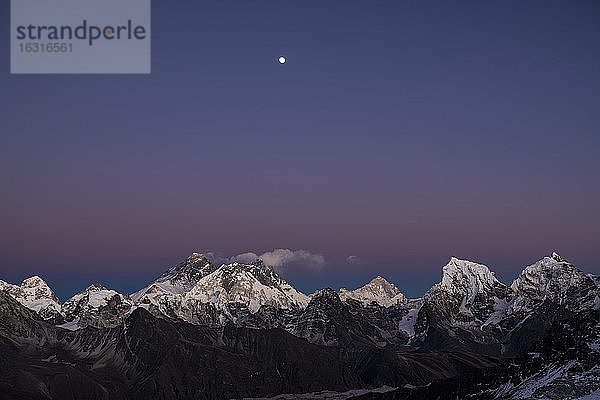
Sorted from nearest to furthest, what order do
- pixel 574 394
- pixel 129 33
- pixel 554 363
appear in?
pixel 129 33, pixel 574 394, pixel 554 363

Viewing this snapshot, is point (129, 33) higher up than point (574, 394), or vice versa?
point (129, 33)

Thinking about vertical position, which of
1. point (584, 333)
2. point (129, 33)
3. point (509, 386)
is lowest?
point (509, 386)

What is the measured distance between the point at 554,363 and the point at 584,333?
14.3m

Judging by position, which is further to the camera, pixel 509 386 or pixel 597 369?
pixel 509 386

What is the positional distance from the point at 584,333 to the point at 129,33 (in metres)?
136

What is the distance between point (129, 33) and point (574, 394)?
113578mm

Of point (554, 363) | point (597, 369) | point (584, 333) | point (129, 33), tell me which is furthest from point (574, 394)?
point (129, 33)

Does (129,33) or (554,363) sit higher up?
(129,33)

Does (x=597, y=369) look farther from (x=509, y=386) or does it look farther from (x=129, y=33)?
(x=129, y=33)

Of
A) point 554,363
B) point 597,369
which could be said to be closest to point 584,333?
point 554,363

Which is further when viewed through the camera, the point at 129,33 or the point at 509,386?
the point at 509,386

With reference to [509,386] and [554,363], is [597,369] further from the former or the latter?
[509,386]

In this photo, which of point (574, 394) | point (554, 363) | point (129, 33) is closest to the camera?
point (129, 33)

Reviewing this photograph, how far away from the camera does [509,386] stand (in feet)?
638
